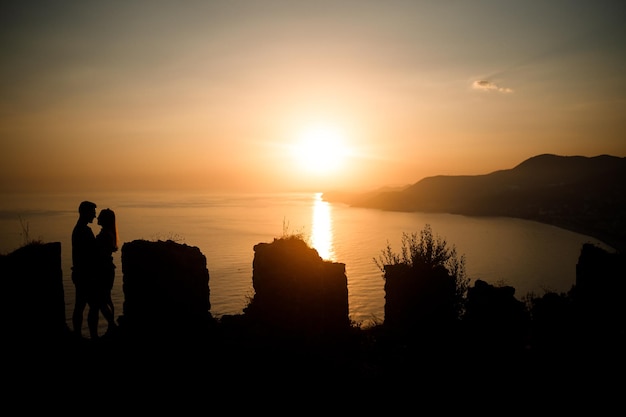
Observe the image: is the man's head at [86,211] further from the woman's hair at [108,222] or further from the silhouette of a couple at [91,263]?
the woman's hair at [108,222]

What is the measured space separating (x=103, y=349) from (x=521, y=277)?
290ft

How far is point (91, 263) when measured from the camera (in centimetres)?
949

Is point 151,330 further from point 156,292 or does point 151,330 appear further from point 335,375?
point 335,375

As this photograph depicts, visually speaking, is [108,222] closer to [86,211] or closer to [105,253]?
[86,211]

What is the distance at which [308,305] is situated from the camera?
14.9m

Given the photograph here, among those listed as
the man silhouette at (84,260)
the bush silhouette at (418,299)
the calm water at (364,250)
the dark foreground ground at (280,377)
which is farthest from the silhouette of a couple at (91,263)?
the calm water at (364,250)

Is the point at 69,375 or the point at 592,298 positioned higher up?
the point at 69,375

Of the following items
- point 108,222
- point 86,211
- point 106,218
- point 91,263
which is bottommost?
point 91,263

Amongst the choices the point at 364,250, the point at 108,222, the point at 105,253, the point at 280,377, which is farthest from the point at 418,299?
the point at 364,250

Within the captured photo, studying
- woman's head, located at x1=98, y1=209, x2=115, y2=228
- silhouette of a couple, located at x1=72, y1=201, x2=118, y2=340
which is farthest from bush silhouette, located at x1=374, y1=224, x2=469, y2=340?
woman's head, located at x1=98, y1=209, x2=115, y2=228

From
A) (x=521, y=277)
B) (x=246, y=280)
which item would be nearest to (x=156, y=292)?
(x=246, y=280)

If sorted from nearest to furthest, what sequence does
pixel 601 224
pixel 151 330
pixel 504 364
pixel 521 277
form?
pixel 151 330
pixel 504 364
pixel 521 277
pixel 601 224

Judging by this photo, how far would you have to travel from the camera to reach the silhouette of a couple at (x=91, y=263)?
9312 millimetres

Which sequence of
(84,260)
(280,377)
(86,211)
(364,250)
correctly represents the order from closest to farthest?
(86,211) < (84,260) < (280,377) < (364,250)
